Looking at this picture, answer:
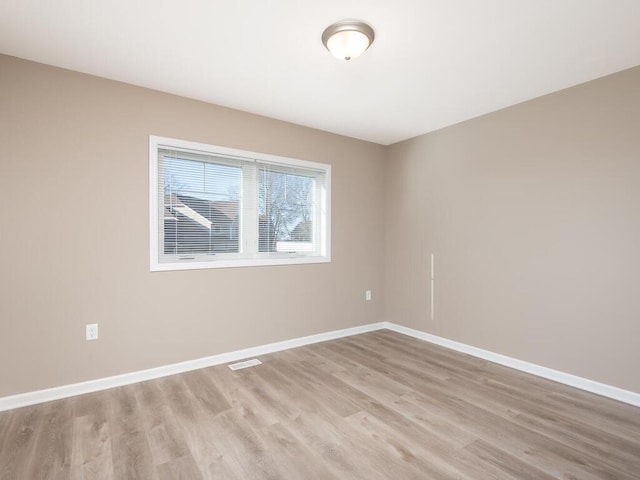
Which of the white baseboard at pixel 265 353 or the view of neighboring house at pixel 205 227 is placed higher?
the view of neighboring house at pixel 205 227

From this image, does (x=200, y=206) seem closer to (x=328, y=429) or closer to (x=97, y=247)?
(x=97, y=247)

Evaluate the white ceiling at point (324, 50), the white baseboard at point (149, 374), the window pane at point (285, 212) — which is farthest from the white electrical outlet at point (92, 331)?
the white ceiling at point (324, 50)

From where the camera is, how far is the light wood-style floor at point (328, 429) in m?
1.71

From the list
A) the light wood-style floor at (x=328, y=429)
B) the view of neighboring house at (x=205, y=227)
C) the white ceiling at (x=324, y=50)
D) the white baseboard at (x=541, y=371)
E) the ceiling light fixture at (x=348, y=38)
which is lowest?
the light wood-style floor at (x=328, y=429)

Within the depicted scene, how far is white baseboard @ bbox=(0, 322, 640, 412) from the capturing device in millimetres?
2369

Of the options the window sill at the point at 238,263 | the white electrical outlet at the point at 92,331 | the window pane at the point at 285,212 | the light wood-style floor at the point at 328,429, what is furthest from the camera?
the window pane at the point at 285,212

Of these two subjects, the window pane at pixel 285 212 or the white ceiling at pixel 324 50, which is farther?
the window pane at pixel 285 212

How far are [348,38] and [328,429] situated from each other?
7.98 ft

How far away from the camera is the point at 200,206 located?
3123mm

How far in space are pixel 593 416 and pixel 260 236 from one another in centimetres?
304

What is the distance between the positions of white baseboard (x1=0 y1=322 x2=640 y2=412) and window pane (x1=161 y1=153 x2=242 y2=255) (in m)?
1.03

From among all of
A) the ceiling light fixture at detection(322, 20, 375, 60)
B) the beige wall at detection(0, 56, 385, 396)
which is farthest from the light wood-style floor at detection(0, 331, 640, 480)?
the ceiling light fixture at detection(322, 20, 375, 60)

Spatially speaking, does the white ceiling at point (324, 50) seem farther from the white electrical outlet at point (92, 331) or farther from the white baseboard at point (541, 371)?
the white baseboard at point (541, 371)

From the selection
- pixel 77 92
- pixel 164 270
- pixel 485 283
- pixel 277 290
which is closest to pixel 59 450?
pixel 164 270
